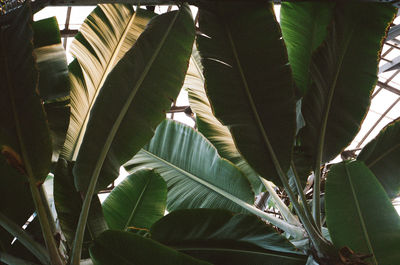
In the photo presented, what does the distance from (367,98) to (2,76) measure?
156cm

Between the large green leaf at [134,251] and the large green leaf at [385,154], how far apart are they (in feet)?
3.76

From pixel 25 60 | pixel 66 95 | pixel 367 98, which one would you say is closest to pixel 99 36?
pixel 66 95

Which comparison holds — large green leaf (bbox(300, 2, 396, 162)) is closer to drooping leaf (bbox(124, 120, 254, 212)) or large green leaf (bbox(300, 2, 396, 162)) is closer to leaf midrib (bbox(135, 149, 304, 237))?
leaf midrib (bbox(135, 149, 304, 237))

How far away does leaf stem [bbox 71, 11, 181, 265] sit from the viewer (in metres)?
1.29

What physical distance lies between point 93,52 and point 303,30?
3.30ft

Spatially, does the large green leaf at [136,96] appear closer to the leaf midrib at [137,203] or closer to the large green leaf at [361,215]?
the leaf midrib at [137,203]

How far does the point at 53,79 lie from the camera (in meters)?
1.63

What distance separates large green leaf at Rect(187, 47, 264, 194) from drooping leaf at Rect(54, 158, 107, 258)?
0.87m

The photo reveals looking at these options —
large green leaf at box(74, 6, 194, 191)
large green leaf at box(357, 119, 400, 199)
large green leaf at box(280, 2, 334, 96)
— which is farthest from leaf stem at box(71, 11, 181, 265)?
large green leaf at box(357, 119, 400, 199)

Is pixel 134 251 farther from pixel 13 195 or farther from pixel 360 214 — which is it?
pixel 360 214

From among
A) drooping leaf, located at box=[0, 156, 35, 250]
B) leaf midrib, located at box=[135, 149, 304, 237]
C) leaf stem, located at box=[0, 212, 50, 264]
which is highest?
leaf midrib, located at box=[135, 149, 304, 237]

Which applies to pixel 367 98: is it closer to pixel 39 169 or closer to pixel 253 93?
pixel 253 93

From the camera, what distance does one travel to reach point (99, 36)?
184 cm

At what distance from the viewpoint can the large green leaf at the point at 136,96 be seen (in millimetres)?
1411
